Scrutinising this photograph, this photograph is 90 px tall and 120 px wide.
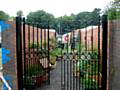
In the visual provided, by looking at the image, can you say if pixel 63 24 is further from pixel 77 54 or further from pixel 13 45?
pixel 13 45

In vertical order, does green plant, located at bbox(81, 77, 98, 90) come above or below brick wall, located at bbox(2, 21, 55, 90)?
below

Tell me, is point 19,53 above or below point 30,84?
above

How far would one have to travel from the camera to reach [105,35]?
4719 millimetres

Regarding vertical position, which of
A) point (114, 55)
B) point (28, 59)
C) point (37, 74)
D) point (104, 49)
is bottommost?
point (37, 74)

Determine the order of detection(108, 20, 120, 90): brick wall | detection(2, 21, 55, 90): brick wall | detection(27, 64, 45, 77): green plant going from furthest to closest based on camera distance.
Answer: detection(27, 64, 45, 77): green plant
detection(2, 21, 55, 90): brick wall
detection(108, 20, 120, 90): brick wall

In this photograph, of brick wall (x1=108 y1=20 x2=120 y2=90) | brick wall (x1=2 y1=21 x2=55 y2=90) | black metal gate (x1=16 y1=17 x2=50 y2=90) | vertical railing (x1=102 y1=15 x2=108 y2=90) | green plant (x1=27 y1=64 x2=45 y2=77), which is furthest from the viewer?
green plant (x1=27 y1=64 x2=45 y2=77)

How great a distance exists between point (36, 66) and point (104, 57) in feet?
5.67

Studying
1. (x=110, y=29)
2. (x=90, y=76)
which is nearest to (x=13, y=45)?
(x=90, y=76)

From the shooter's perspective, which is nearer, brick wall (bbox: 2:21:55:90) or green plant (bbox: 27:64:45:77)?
brick wall (bbox: 2:21:55:90)

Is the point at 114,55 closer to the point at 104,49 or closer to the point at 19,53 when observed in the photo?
the point at 104,49

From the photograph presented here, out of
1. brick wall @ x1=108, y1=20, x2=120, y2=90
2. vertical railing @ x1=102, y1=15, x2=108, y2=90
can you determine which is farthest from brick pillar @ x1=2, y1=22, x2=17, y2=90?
brick wall @ x1=108, y1=20, x2=120, y2=90

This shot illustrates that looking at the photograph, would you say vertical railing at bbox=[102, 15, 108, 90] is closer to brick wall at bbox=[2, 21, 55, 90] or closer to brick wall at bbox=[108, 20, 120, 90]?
brick wall at bbox=[108, 20, 120, 90]

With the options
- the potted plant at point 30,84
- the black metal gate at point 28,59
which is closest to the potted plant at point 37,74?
the black metal gate at point 28,59

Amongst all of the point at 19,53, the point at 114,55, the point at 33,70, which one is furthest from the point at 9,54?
the point at 114,55
